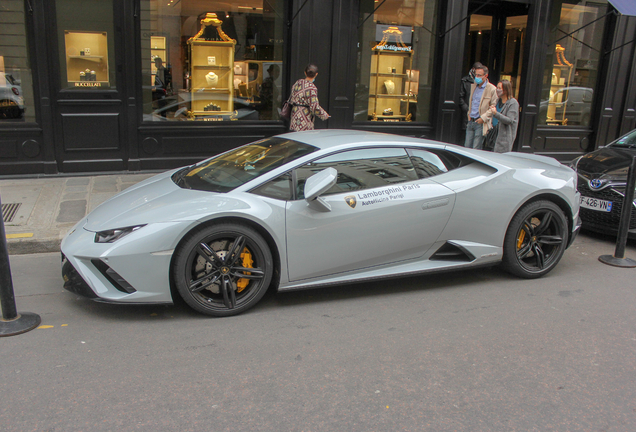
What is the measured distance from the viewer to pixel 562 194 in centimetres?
502

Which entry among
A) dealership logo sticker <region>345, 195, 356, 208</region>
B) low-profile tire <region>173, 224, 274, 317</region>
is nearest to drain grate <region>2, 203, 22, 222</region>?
low-profile tire <region>173, 224, 274, 317</region>

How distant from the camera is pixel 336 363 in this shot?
3.36 m

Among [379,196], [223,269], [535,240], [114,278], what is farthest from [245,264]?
[535,240]

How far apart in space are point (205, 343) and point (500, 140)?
20.5 feet

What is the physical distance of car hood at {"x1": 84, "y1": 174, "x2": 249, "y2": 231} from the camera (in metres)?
3.79

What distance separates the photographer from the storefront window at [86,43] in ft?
26.5

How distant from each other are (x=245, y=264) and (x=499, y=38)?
9.99 metres

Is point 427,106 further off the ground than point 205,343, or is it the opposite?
point 427,106

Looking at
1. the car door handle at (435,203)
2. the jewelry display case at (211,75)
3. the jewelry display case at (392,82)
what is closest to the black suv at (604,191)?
the car door handle at (435,203)

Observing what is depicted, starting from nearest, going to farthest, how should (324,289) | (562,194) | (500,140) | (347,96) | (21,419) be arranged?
(21,419) → (324,289) → (562,194) → (500,140) → (347,96)

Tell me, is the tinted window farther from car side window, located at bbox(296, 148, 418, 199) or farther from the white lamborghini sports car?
car side window, located at bbox(296, 148, 418, 199)

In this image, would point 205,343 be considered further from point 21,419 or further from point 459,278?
point 459,278

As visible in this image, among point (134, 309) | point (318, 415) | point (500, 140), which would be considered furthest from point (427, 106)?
point (318, 415)

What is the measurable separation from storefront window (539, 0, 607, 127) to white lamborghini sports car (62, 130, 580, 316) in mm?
7254
